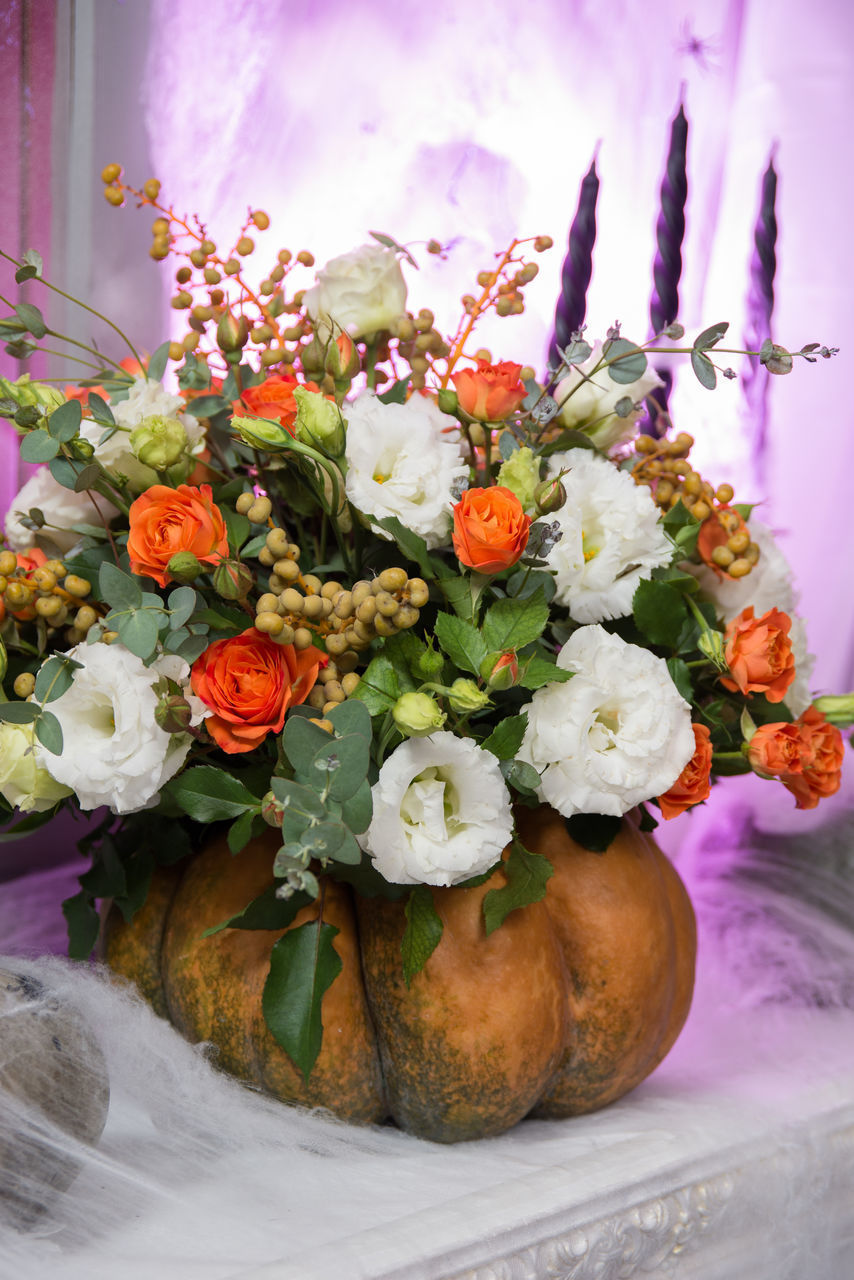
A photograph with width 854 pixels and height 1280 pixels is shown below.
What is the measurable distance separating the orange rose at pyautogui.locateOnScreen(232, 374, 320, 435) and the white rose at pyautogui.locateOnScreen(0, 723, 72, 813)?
0.75 ft

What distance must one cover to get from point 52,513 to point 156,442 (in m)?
0.11

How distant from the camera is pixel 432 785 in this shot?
0.58 metres

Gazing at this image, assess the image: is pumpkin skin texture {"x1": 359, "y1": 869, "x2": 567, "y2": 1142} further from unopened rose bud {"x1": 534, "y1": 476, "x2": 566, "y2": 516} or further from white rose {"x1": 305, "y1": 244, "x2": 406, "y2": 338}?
white rose {"x1": 305, "y1": 244, "x2": 406, "y2": 338}

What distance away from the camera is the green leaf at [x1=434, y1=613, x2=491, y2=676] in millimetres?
599

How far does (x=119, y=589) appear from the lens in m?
0.60

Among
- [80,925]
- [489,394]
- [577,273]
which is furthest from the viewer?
[577,273]

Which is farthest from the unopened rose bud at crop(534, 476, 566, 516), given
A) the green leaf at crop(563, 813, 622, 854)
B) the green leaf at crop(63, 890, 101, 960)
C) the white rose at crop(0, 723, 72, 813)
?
the green leaf at crop(63, 890, 101, 960)

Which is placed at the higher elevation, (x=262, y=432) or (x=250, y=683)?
(x=262, y=432)

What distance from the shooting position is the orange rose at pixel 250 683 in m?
0.58

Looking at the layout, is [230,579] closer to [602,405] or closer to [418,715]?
[418,715]

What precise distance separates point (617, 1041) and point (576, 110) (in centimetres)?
94

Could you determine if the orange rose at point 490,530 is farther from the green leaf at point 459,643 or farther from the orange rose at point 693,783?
the orange rose at point 693,783

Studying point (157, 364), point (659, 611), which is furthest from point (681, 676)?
point (157, 364)

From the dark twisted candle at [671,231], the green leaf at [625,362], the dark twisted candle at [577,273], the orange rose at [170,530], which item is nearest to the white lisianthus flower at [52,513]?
the orange rose at [170,530]
